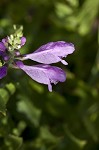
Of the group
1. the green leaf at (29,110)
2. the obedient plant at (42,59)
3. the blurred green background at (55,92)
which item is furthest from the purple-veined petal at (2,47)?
the green leaf at (29,110)

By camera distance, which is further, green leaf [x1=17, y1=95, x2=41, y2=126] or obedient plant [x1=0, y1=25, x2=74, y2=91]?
green leaf [x1=17, y1=95, x2=41, y2=126]

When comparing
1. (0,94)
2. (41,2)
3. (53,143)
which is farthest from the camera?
(41,2)

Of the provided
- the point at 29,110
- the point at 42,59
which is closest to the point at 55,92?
the point at 29,110

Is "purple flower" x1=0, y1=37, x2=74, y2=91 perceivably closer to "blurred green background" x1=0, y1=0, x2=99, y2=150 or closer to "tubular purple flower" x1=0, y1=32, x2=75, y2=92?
"tubular purple flower" x1=0, y1=32, x2=75, y2=92

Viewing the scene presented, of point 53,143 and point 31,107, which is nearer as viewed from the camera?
point 53,143

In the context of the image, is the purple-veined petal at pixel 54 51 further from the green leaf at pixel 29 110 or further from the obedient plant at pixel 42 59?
the green leaf at pixel 29 110

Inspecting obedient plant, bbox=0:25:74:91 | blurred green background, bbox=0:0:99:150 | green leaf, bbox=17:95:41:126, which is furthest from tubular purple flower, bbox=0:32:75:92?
green leaf, bbox=17:95:41:126

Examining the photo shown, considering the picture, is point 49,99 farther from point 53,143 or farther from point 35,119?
point 53,143

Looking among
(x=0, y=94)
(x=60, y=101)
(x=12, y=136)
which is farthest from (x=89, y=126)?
(x=0, y=94)
